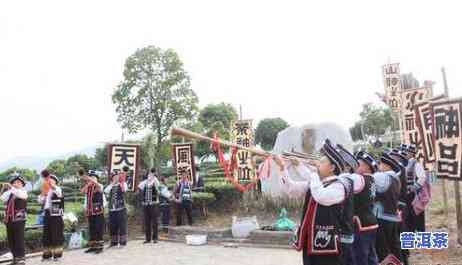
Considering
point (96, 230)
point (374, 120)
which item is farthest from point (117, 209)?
point (374, 120)

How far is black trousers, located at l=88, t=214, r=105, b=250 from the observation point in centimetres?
988

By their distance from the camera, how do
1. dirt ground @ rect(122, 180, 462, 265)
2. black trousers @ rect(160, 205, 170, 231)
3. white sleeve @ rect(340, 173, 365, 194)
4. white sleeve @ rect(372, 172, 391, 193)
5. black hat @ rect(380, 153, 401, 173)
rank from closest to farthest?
white sleeve @ rect(340, 173, 365, 194), white sleeve @ rect(372, 172, 391, 193), black hat @ rect(380, 153, 401, 173), dirt ground @ rect(122, 180, 462, 265), black trousers @ rect(160, 205, 170, 231)

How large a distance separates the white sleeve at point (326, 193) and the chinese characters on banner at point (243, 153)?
9.19 metres

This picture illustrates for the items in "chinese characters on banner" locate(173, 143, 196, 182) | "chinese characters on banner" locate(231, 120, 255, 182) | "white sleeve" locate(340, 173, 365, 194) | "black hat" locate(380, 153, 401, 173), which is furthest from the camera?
"chinese characters on banner" locate(231, 120, 255, 182)

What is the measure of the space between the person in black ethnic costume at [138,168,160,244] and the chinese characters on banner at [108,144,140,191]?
38cm

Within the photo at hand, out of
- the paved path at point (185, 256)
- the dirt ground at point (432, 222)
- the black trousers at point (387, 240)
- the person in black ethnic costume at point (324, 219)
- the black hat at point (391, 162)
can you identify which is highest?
the black hat at point (391, 162)

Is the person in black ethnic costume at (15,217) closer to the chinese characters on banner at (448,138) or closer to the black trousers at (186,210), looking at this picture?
the black trousers at (186,210)

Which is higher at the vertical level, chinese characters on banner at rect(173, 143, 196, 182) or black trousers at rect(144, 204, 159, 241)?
chinese characters on banner at rect(173, 143, 196, 182)

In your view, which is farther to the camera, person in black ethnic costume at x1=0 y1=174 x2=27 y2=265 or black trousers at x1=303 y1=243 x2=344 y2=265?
person in black ethnic costume at x1=0 y1=174 x2=27 y2=265

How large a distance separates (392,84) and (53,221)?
361 inches

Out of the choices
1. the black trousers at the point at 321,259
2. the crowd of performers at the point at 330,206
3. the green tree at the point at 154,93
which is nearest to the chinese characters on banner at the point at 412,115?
the crowd of performers at the point at 330,206

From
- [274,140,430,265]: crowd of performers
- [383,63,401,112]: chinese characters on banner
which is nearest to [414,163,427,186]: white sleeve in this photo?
[274,140,430,265]: crowd of performers

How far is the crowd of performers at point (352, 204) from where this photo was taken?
4527mm

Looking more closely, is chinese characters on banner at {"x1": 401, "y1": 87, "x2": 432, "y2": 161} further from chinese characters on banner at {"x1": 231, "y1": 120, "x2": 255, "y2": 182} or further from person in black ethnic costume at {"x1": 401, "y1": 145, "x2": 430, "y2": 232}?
chinese characters on banner at {"x1": 231, "y1": 120, "x2": 255, "y2": 182}
